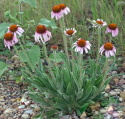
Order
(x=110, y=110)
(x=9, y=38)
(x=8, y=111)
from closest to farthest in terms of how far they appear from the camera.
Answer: (x=9, y=38) < (x=110, y=110) < (x=8, y=111)

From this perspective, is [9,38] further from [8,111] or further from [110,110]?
[110,110]

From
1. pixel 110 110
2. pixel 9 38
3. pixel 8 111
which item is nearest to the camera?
pixel 9 38

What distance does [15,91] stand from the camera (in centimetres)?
201

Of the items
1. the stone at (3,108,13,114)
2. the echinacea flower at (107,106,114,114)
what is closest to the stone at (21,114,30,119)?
the stone at (3,108,13,114)

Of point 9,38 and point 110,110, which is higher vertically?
point 9,38

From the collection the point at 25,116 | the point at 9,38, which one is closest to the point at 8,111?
the point at 25,116

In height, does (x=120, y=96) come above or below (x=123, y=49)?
below

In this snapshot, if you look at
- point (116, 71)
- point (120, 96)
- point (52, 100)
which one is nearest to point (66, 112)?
point (52, 100)

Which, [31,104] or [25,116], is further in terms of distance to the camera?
[31,104]

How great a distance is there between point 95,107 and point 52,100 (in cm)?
33

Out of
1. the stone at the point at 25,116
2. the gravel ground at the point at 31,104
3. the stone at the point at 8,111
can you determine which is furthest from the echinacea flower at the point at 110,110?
the stone at the point at 8,111

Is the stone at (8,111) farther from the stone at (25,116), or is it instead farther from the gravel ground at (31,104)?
the stone at (25,116)

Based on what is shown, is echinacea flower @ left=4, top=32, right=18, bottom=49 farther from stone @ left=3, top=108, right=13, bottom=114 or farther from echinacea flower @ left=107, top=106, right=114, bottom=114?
echinacea flower @ left=107, top=106, right=114, bottom=114

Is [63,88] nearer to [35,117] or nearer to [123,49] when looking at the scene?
[35,117]
